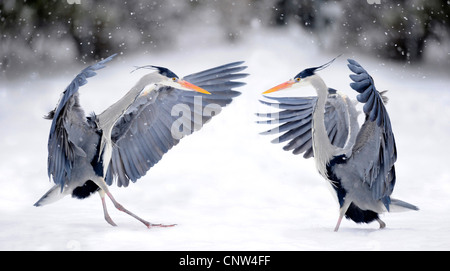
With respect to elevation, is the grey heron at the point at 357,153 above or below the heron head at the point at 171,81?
below

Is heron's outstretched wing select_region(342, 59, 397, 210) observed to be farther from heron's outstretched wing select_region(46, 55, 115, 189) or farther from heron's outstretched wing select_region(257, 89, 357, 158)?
heron's outstretched wing select_region(46, 55, 115, 189)

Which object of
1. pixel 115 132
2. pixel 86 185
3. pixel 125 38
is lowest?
pixel 86 185

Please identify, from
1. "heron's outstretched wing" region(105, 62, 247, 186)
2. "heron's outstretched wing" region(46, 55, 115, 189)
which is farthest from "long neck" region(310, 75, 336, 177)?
"heron's outstretched wing" region(46, 55, 115, 189)

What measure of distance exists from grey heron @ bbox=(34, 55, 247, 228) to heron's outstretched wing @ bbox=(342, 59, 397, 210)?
70 centimetres

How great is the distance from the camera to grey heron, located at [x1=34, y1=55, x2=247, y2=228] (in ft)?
8.36

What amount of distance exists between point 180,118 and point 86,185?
53cm

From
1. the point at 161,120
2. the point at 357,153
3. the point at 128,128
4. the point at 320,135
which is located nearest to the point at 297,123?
the point at 320,135

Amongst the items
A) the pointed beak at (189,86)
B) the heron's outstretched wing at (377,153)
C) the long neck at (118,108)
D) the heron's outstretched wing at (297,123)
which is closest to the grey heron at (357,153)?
the heron's outstretched wing at (377,153)

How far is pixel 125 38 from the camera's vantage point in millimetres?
4824

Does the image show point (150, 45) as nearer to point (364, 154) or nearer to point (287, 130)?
point (287, 130)

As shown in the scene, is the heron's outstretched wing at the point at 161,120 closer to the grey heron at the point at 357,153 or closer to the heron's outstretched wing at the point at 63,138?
the heron's outstretched wing at the point at 63,138

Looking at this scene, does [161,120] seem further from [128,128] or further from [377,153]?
[377,153]

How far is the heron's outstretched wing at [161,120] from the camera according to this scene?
278 centimetres

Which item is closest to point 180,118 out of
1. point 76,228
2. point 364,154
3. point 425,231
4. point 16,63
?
point 76,228
